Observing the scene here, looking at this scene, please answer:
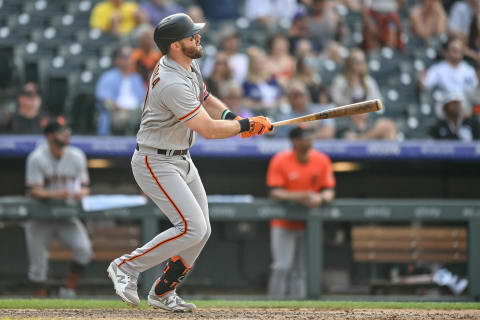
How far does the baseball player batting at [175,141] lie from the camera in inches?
182

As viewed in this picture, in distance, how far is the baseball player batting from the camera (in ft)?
15.2

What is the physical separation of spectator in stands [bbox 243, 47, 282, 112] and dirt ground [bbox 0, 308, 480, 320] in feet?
12.8

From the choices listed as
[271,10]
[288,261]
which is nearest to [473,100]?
[271,10]

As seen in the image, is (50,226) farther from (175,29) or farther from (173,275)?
(175,29)

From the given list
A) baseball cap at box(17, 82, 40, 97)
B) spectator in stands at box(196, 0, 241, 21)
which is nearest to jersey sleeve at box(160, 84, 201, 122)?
baseball cap at box(17, 82, 40, 97)

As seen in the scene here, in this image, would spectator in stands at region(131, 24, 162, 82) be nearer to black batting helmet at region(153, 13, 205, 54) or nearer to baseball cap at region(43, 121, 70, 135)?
baseball cap at region(43, 121, 70, 135)

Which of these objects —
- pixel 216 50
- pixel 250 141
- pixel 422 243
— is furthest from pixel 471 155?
pixel 216 50

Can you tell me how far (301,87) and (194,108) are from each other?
3.91 meters

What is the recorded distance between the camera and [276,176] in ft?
23.9

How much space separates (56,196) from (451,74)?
5.09 metres

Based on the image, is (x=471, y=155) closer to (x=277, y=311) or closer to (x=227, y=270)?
(x=227, y=270)

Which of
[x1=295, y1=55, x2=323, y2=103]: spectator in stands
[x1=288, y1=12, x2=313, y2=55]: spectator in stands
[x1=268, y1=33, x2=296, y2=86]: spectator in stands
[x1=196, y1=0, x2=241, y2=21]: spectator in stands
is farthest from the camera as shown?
[x1=196, y1=0, x2=241, y2=21]: spectator in stands

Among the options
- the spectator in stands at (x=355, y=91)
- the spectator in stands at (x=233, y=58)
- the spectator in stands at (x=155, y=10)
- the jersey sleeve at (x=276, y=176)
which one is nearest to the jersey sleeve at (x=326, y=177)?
the jersey sleeve at (x=276, y=176)

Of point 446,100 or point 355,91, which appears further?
point 355,91
